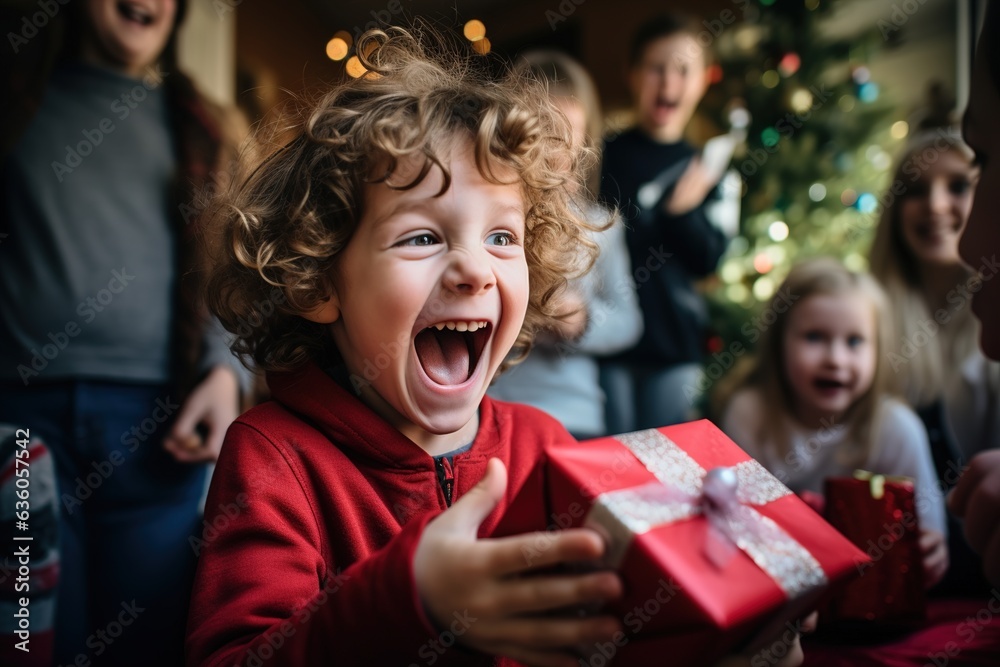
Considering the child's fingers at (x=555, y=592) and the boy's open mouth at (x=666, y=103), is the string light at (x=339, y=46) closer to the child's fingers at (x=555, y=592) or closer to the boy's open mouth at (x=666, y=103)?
the boy's open mouth at (x=666, y=103)

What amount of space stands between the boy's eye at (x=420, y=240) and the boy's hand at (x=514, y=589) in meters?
0.38

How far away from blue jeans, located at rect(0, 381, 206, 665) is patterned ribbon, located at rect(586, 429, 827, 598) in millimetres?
1560

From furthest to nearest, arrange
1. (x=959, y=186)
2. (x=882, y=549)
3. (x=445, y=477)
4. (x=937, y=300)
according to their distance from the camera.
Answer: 1. (x=937, y=300)
2. (x=959, y=186)
3. (x=882, y=549)
4. (x=445, y=477)

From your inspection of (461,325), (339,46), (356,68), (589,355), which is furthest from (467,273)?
(339,46)

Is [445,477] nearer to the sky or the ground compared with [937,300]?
nearer to the ground

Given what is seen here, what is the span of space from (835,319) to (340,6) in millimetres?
1935

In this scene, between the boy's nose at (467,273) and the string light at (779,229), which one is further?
the string light at (779,229)

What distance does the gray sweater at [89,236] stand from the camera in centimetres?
172

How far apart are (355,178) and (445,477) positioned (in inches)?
16.6

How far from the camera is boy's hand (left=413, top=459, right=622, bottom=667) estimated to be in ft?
1.95

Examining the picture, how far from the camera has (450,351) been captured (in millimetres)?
985

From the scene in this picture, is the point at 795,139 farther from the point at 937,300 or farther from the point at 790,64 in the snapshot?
the point at 937,300

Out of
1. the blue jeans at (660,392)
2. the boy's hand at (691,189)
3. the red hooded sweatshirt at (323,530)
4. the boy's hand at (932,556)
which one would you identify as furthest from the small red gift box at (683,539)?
the boy's hand at (691,189)

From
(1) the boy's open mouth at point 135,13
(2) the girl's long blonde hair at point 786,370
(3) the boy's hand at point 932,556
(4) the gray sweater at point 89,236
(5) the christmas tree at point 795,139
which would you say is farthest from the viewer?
(5) the christmas tree at point 795,139
